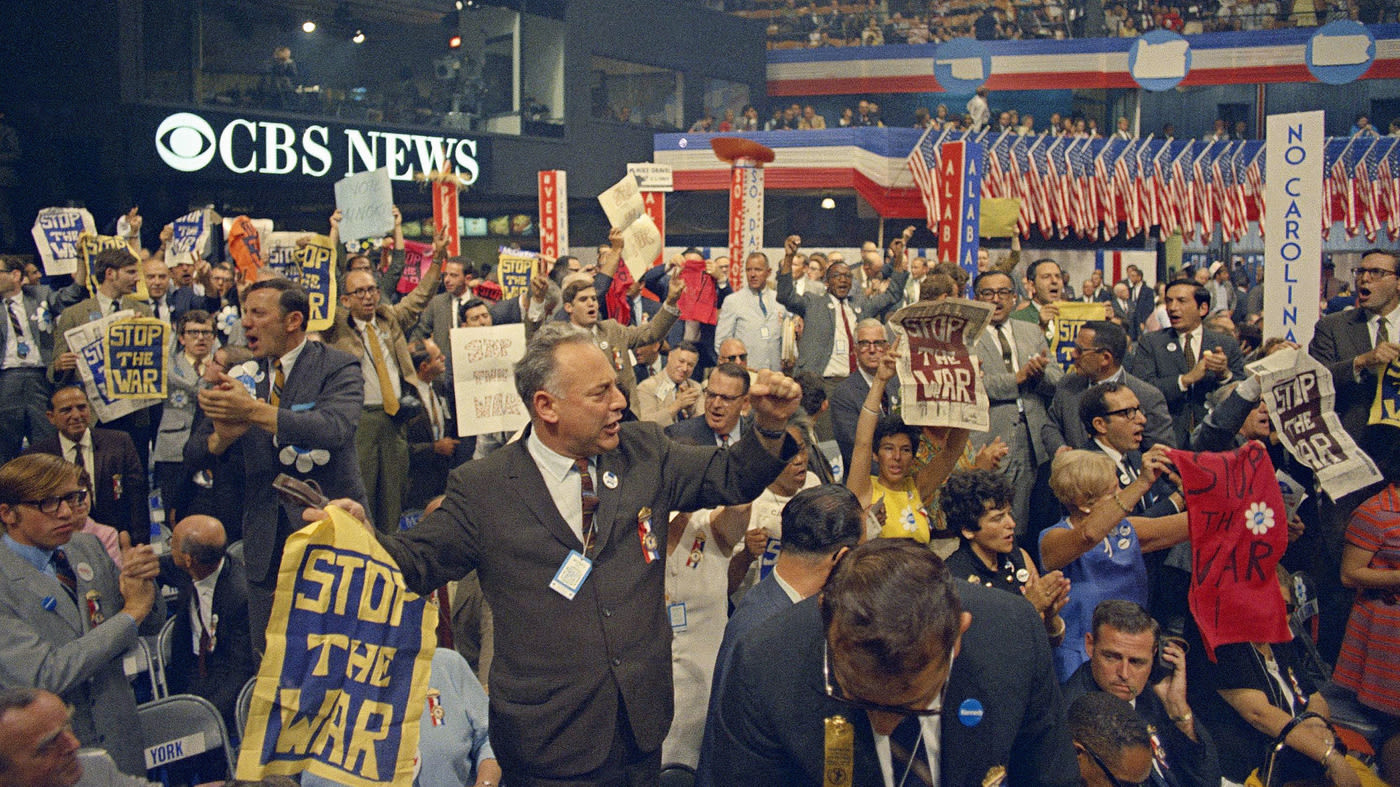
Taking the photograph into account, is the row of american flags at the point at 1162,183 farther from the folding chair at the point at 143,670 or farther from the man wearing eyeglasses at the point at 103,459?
the folding chair at the point at 143,670

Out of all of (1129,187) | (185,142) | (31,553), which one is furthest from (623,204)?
(1129,187)

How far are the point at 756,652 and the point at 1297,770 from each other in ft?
10.2

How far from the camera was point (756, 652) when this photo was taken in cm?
238

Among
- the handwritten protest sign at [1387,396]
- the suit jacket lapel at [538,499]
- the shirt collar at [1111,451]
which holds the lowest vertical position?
the shirt collar at [1111,451]

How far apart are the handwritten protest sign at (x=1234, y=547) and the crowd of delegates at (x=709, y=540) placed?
14 cm

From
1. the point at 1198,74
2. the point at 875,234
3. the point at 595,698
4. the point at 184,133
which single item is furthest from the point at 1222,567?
the point at 1198,74

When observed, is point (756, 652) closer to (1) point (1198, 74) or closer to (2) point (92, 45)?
(2) point (92, 45)

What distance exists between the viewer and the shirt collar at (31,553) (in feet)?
13.0

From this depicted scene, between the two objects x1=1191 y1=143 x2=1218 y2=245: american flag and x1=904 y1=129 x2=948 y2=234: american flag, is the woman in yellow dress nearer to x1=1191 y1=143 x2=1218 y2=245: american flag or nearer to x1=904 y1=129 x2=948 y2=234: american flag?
x1=904 y1=129 x2=948 y2=234: american flag

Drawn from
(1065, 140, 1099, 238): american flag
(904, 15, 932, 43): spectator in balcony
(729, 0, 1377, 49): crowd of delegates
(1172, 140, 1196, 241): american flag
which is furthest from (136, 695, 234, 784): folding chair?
(904, 15, 932, 43): spectator in balcony

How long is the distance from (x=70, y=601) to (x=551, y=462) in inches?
77.6

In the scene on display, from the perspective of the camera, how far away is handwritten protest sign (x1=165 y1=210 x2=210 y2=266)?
419 inches

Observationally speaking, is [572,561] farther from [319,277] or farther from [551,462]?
[319,277]

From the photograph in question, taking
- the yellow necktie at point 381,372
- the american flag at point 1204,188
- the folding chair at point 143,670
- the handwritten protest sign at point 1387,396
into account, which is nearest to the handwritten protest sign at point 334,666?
the folding chair at point 143,670
